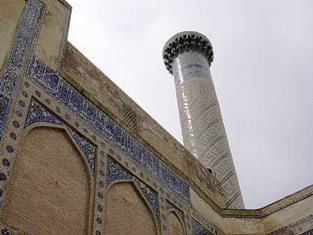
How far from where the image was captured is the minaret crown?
8.91 m

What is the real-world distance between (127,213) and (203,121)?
3972 millimetres

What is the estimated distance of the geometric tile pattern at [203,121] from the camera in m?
6.60

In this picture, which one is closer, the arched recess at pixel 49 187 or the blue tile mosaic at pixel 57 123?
the arched recess at pixel 49 187

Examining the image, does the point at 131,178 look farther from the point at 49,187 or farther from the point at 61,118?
the point at 49,187

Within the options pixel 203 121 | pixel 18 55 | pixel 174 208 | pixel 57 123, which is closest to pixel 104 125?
pixel 57 123

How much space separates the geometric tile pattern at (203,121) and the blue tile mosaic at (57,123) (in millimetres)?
3167

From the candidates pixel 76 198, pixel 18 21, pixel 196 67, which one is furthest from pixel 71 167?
pixel 196 67

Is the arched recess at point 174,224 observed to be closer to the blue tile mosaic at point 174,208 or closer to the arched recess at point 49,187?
the blue tile mosaic at point 174,208

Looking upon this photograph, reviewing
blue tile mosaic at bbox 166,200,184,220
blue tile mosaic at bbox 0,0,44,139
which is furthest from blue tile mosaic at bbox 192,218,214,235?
blue tile mosaic at bbox 0,0,44,139

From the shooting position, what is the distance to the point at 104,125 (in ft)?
12.3

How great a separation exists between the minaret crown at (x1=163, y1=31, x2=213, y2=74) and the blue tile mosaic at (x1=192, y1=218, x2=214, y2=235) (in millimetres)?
4985

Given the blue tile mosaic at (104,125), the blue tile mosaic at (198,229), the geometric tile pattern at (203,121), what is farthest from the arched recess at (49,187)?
the geometric tile pattern at (203,121)

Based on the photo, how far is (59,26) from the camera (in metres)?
3.94

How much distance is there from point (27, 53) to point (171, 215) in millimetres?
1805
